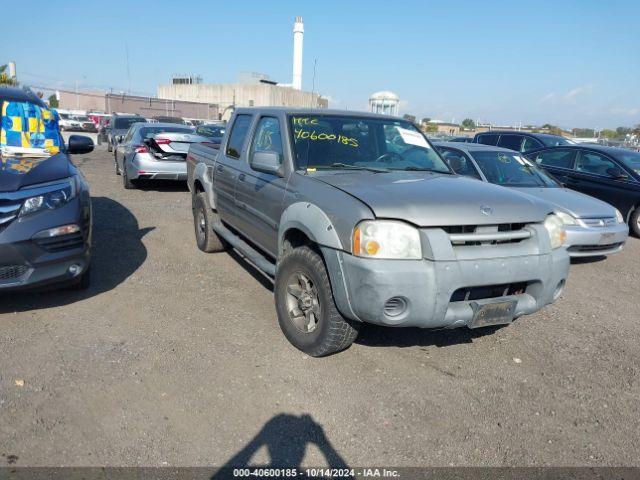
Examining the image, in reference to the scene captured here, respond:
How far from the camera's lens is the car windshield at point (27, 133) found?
462 cm

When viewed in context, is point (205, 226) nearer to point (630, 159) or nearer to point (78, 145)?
point (78, 145)

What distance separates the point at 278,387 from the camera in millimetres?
3211

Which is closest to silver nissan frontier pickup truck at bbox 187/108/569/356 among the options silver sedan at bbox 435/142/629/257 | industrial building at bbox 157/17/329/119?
silver sedan at bbox 435/142/629/257

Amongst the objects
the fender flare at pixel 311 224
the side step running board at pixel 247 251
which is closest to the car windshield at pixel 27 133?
the side step running board at pixel 247 251

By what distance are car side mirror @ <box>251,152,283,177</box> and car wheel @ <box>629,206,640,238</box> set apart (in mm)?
7858

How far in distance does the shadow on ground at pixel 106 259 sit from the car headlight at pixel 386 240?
113 inches

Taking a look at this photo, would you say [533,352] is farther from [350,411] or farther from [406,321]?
[350,411]

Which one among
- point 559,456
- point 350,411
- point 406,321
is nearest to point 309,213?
point 406,321

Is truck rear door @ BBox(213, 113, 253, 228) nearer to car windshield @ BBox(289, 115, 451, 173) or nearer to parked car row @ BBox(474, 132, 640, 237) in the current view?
car windshield @ BBox(289, 115, 451, 173)

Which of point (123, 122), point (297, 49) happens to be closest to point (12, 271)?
point (123, 122)

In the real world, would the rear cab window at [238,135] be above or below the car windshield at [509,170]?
above

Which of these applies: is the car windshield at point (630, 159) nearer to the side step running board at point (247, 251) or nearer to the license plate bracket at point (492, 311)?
the license plate bracket at point (492, 311)

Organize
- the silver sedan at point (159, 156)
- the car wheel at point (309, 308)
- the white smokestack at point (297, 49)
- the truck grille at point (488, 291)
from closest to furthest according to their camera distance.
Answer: the truck grille at point (488, 291) → the car wheel at point (309, 308) → the silver sedan at point (159, 156) → the white smokestack at point (297, 49)

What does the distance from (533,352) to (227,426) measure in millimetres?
2559
